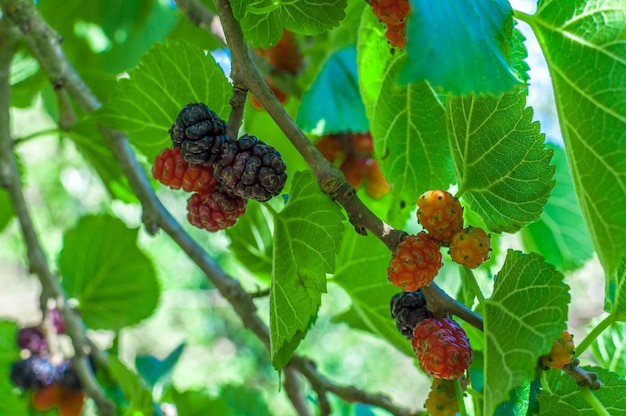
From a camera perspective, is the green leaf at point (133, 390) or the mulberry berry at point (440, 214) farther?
the green leaf at point (133, 390)

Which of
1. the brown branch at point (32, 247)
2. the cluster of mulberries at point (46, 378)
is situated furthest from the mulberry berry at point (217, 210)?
the cluster of mulberries at point (46, 378)

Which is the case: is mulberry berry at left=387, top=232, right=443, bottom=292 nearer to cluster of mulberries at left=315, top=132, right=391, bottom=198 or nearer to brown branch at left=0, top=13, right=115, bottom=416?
cluster of mulberries at left=315, top=132, right=391, bottom=198

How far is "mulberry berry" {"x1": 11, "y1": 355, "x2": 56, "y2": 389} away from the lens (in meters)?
1.09

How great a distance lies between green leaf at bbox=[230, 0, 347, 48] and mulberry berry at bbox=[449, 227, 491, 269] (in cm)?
20

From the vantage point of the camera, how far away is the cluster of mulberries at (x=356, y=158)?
1.04 m

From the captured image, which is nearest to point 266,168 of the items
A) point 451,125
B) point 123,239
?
point 451,125

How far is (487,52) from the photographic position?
445mm

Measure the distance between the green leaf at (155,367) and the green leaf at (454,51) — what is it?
86 centimetres

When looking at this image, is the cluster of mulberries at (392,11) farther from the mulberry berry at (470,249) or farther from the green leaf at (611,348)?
the green leaf at (611,348)

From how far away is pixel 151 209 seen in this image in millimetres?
870

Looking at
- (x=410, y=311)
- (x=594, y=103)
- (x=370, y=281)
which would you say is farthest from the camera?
(x=370, y=281)

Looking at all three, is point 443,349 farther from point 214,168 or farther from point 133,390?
point 133,390

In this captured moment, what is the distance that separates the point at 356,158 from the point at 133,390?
1.54 feet

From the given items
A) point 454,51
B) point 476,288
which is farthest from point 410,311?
point 454,51
